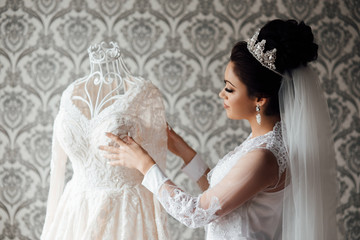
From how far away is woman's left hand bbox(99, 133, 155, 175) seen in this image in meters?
1.46

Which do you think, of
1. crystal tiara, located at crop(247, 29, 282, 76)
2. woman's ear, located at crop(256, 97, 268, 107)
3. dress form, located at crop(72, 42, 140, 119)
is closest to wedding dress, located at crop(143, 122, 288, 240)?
woman's ear, located at crop(256, 97, 268, 107)

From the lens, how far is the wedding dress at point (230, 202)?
144cm

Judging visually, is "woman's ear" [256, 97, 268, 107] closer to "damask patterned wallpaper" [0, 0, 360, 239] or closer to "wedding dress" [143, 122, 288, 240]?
"wedding dress" [143, 122, 288, 240]

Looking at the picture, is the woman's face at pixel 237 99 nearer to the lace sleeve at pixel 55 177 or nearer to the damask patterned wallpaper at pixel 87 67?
the lace sleeve at pixel 55 177

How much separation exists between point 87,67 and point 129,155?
4.75ft

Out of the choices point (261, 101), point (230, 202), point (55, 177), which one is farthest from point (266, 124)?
point (55, 177)

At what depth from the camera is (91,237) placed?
4.92 feet

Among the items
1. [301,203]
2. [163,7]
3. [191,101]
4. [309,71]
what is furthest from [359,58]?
[301,203]

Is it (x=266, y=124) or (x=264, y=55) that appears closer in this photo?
(x=264, y=55)

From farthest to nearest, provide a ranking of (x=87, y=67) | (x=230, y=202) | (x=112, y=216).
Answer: (x=87, y=67), (x=112, y=216), (x=230, y=202)

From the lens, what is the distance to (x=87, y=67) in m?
2.78

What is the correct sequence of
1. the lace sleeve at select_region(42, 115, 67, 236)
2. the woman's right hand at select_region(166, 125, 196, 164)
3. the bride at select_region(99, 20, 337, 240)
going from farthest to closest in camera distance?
the woman's right hand at select_region(166, 125, 196, 164)
the lace sleeve at select_region(42, 115, 67, 236)
the bride at select_region(99, 20, 337, 240)

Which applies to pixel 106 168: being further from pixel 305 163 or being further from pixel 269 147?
pixel 305 163

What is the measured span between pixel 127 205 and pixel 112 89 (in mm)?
479
